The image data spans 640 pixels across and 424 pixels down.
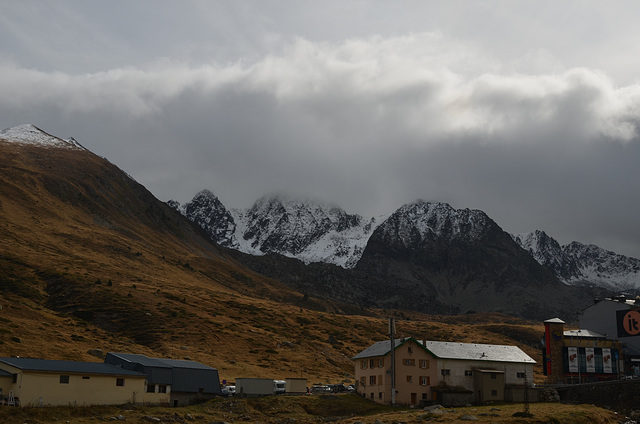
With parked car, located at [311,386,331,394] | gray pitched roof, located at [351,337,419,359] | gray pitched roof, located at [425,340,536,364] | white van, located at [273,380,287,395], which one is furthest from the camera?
parked car, located at [311,386,331,394]

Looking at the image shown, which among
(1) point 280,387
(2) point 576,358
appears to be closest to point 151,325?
(1) point 280,387

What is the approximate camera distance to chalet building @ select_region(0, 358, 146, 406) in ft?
175

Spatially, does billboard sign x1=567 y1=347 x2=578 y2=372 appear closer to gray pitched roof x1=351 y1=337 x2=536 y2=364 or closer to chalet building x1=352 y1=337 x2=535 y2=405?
gray pitched roof x1=351 y1=337 x2=536 y2=364

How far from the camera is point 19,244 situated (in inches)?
5940

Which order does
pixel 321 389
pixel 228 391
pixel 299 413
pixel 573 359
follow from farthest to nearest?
1. pixel 573 359
2. pixel 321 389
3. pixel 228 391
4. pixel 299 413

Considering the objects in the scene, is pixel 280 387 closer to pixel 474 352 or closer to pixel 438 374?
pixel 438 374

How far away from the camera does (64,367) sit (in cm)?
5719

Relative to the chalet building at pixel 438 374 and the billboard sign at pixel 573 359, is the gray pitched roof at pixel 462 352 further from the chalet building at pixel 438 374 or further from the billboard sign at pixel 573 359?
the billboard sign at pixel 573 359

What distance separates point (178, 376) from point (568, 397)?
42.8 meters

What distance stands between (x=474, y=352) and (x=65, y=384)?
46.1m

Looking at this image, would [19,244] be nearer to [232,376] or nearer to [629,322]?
[232,376]

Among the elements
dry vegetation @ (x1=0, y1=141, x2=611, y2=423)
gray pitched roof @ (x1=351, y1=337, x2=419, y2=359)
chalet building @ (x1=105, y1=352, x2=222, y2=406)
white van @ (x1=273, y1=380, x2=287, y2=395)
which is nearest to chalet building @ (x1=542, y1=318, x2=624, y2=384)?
dry vegetation @ (x1=0, y1=141, x2=611, y2=423)

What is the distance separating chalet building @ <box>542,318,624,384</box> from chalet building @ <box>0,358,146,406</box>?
181 feet

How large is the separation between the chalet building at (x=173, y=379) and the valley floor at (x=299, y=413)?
2.12 m
